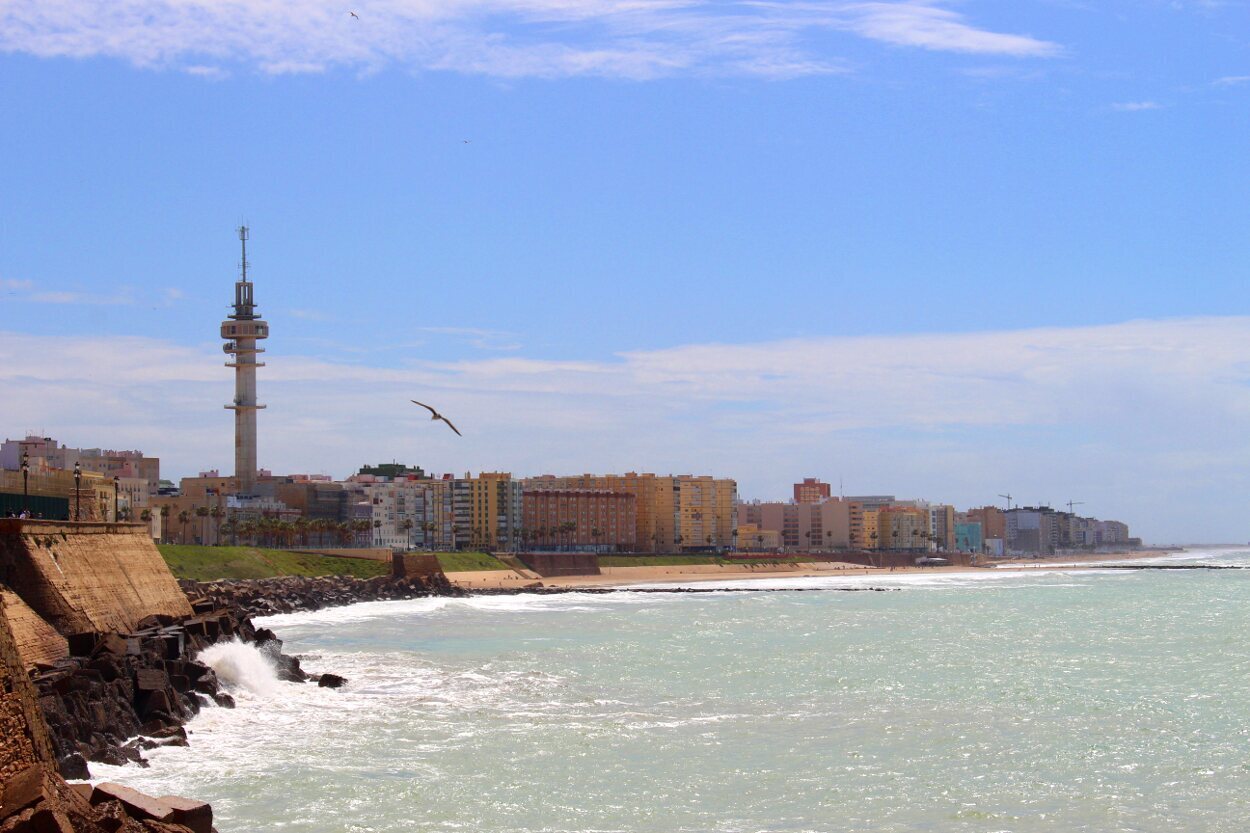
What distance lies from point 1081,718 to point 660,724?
790 centimetres

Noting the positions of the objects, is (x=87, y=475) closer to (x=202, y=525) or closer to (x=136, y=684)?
(x=136, y=684)

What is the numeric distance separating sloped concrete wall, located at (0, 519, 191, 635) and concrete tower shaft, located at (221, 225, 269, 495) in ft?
299

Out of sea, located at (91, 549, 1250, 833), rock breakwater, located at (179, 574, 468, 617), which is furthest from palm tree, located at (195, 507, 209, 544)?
sea, located at (91, 549, 1250, 833)

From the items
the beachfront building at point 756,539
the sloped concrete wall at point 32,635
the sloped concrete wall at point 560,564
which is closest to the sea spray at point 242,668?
the sloped concrete wall at point 32,635

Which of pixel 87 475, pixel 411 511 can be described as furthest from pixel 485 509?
pixel 87 475

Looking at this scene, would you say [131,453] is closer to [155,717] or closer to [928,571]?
[928,571]

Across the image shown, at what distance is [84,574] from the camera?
3077 centimetres

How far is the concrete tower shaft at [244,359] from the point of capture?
127m

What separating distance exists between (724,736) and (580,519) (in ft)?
459

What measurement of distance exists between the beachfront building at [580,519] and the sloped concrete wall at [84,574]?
119 m

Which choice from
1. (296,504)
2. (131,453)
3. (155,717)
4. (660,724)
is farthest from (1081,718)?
(131,453)

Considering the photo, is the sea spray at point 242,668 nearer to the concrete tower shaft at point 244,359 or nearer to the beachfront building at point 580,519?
the concrete tower shaft at point 244,359

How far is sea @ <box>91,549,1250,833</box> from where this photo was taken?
690 inches

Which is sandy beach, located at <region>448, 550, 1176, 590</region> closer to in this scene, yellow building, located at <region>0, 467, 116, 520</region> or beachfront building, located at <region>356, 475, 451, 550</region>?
beachfront building, located at <region>356, 475, 451, 550</region>
